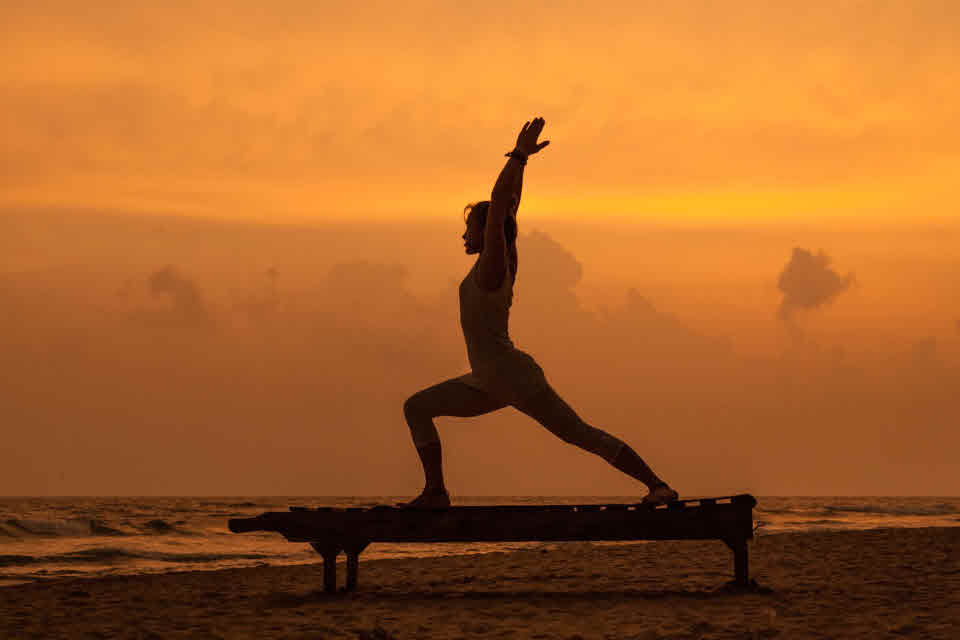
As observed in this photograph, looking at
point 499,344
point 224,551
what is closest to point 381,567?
point 499,344

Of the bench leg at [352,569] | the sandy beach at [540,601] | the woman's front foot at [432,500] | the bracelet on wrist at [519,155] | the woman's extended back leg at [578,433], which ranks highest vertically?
the bracelet on wrist at [519,155]

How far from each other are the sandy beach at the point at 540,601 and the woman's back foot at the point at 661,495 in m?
0.82

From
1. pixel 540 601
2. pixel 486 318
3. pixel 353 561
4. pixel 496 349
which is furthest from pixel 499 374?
pixel 353 561

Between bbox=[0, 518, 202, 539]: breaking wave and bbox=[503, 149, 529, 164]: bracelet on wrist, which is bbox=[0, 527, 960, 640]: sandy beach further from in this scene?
bbox=[0, 518, 202, 539]: breaking wave

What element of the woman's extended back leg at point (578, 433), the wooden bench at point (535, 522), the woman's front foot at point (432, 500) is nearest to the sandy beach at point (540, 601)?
the wooden bench at point (535, 522)

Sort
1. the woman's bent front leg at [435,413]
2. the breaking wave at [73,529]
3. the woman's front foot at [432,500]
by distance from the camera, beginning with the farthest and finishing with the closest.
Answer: the breaking wave at [73,529]
the woman's front foot at [432,500]
the woman's bent front leg at [435,413]

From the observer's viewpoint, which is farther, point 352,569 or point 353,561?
point 352,569

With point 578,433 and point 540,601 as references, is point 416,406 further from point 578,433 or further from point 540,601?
point 540,601

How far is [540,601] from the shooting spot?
955cm

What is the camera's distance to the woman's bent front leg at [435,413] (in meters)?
8.40

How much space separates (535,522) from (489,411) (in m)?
0.94

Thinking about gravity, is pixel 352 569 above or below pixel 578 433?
below

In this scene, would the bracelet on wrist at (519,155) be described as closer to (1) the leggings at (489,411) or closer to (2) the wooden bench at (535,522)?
(1) the leggings at (489,411)

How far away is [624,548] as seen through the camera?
59.1ft
